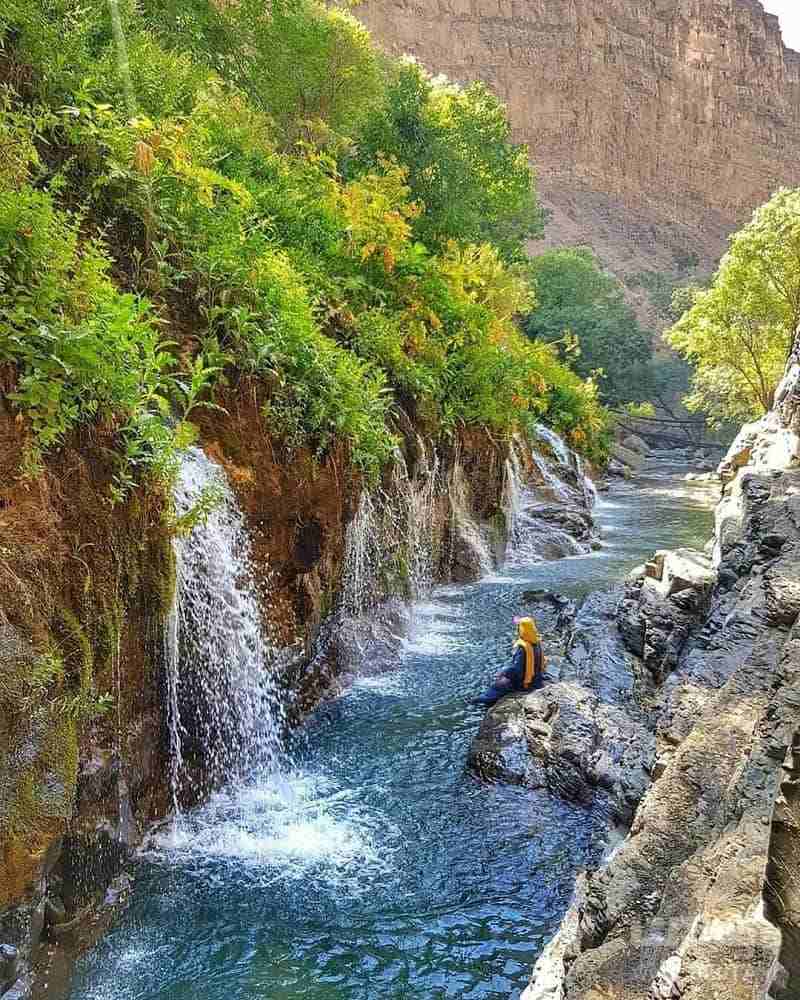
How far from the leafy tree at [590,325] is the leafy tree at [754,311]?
8.40 metres

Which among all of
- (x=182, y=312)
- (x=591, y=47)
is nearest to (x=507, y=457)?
(x=182, y=312)

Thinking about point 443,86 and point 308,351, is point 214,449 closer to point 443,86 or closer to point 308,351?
point 308,351

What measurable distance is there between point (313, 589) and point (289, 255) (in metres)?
4.91

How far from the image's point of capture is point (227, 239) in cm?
799

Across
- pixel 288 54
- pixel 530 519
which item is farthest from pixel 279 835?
pixel 288 54

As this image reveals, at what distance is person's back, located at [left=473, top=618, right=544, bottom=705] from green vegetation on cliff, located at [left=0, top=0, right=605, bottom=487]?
2.68 meters

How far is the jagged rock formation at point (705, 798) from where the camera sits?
97.1 inches

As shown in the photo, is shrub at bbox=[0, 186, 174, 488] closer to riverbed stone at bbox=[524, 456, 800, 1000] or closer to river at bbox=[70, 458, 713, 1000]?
river at bbox=[70, 458, 713, 1000]

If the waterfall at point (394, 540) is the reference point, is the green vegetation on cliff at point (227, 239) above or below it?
above

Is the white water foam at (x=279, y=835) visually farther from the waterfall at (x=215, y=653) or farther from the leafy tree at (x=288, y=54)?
the leafy tree at (x=288, y=54)

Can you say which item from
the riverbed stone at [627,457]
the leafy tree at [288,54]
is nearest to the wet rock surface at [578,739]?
the leafy tree at [288,54]

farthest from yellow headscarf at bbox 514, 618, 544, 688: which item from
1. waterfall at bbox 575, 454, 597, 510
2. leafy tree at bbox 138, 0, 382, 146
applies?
waterfall at bbox 575, 454, 597, 510

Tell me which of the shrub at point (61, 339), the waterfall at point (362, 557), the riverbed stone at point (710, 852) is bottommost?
the riverbed stone at point (710, 852)

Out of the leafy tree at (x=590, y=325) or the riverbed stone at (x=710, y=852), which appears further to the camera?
the leafy tree at (x=590, y=325)
